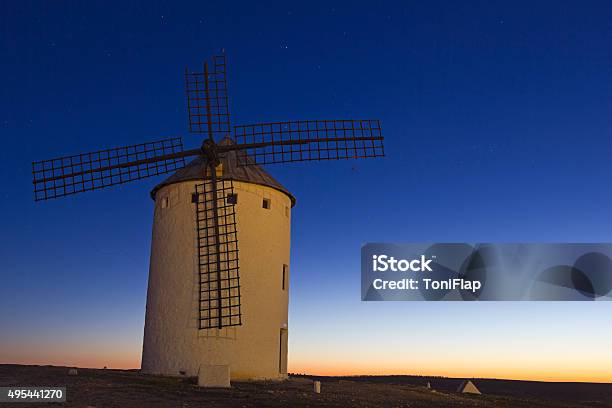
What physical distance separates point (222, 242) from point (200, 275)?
153 cm

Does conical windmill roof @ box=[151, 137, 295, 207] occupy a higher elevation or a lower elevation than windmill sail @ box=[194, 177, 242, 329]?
higher

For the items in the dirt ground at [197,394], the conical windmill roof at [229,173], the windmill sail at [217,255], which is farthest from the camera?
the conical windmill roof at [229,173]

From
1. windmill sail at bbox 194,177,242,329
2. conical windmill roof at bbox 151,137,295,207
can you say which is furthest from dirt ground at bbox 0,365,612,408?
conical windmill roof at bbox 151,137,295,207

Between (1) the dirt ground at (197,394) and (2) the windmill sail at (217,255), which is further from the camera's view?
(2) the windmill sail at (217,255)

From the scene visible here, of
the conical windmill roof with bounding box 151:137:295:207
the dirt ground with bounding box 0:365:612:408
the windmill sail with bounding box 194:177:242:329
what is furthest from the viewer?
the conical windmill roof with bounding box 151:137:295:207

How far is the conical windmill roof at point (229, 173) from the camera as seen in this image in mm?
25781

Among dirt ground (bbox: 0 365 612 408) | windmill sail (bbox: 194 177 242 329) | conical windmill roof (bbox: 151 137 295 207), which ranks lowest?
dirt ground (bbox: 0 365 612 408)

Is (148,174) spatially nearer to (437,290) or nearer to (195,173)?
(195,173)

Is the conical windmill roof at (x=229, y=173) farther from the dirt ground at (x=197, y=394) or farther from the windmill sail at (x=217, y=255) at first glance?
the dirt ground at (x=197, y=394)

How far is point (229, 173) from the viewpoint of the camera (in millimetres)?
25812

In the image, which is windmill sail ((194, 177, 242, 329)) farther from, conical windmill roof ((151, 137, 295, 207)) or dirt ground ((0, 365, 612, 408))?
dirt ground ((0, 365, 612, 408))

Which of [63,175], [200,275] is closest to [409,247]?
[200,275]

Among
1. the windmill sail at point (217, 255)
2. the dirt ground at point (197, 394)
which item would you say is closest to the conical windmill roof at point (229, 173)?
the windmill sail at point (217, 255)

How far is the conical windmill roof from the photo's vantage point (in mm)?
25781
